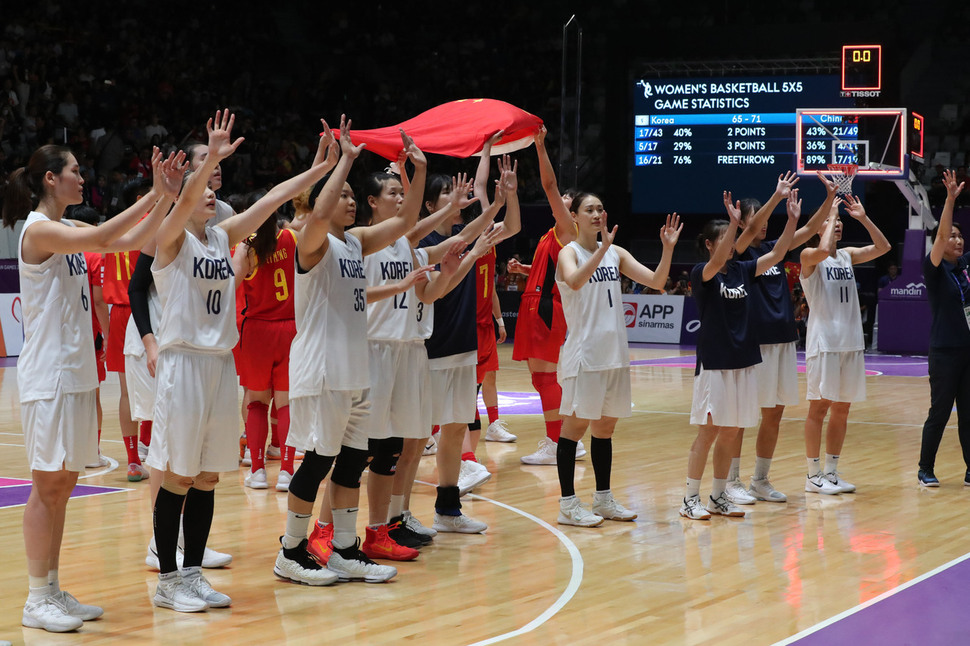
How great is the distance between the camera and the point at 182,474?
14.5ft

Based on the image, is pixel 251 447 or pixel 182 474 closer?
pixel 182 474

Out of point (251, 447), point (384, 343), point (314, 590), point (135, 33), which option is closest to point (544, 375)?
point (251, 447)

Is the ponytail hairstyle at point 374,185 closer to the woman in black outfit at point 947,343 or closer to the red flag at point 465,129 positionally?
the red flag at point 465,129

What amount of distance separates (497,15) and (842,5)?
7378 mm

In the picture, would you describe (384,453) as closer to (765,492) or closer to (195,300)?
(195,300)

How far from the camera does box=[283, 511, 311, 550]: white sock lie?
5.00 meters

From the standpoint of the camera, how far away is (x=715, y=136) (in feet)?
62.1

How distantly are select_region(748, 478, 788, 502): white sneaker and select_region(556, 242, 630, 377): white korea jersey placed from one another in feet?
4.78

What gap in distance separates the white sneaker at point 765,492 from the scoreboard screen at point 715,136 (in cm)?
1226

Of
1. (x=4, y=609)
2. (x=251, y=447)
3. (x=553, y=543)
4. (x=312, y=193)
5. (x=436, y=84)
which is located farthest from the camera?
(x=436, y=84)

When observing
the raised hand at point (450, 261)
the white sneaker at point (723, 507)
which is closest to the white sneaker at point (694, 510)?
the white sneaker at point (723, 507)

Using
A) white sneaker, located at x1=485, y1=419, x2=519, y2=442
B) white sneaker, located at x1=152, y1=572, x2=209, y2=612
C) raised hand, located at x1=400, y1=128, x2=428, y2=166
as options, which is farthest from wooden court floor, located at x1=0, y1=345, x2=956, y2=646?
Answer: raised hand, located at x1=400, y1=128, x2=428, y2=166

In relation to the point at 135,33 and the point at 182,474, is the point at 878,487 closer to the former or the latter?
the point at 182,474

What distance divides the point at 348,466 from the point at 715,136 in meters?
15.0
